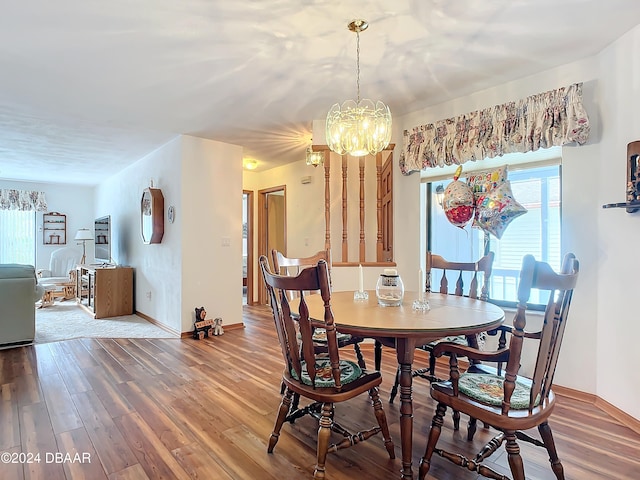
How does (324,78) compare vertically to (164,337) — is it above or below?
above

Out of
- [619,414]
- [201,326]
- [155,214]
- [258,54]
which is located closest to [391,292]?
[619,414]

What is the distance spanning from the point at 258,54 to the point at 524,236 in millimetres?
2570

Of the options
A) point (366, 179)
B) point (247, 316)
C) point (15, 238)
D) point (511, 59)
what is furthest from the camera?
point (15, 238)

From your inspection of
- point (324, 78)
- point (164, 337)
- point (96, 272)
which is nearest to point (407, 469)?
point (324, 78)

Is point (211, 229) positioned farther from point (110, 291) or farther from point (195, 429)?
point (195, 429)

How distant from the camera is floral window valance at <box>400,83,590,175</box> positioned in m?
2.55

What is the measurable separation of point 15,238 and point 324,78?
7.61 meters

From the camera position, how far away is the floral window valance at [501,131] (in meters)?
2.55

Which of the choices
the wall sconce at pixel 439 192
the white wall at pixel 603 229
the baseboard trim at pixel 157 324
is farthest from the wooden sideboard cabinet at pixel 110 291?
the white wall at pixel 603 229

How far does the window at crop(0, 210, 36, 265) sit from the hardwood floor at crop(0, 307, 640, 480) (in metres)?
5.04

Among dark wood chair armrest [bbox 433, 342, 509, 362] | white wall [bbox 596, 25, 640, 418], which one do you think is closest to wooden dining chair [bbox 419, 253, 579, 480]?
dark wood chair armrest [bbox 433, 342, 509, 362]

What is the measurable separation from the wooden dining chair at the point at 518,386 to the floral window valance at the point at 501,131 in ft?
4.67

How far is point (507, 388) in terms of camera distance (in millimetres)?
1392

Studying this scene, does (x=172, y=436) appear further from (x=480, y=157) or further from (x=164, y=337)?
(x=480, y=157)
